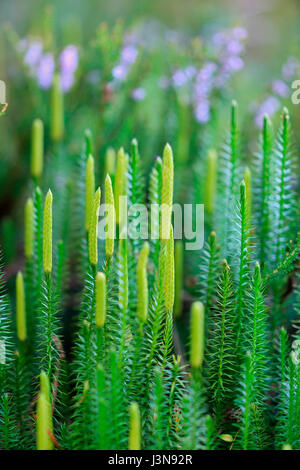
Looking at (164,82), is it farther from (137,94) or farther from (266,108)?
(266,108)

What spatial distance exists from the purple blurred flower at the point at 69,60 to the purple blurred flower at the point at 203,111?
10.3 inches

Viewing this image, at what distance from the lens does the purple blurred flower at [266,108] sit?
39.1 inches

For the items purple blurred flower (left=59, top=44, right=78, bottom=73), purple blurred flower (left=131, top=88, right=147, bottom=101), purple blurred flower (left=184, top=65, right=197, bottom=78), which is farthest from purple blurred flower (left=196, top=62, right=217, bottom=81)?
purple blurred flower (left=59, top=44, right=78, bottom=73)

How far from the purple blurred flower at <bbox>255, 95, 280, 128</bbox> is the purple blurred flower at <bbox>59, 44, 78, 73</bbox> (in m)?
0.39

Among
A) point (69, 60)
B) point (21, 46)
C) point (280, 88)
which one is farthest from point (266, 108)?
point (21, 46)

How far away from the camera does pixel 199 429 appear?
1.51ft

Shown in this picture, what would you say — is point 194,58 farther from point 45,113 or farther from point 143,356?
point 143,356

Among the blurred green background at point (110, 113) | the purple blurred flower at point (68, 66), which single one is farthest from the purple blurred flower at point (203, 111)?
the purple blurred flower at point (68, 66)

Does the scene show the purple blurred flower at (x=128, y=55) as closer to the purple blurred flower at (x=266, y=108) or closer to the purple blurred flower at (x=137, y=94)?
the purple blurred flower at (x=137, y=94)

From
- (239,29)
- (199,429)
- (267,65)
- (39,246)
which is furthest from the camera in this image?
(267,65)

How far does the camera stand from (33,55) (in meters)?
0.98

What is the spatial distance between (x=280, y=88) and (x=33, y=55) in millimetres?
503
